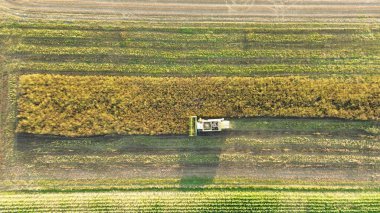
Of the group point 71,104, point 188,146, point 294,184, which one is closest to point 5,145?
point 71,104

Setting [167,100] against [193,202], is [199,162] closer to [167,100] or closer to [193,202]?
[193,202]

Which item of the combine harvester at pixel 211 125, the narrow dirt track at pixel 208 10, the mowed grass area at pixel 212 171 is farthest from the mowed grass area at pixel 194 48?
the mowed grass area at pixel 212 171

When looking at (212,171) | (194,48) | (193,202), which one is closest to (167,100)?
(194,48)

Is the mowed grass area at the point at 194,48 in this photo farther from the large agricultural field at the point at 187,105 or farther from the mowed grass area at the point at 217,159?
the mowed grass area at the point at 217,159

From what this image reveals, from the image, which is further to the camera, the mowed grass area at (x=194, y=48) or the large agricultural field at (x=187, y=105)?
the mowed grass area at (x=194, y=48)

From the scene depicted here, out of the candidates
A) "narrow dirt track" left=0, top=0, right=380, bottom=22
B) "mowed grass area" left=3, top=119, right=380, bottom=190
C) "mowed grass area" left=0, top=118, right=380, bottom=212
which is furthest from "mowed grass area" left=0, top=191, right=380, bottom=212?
"narrow dirt track" left=0, top=0, right=380, bottom=22

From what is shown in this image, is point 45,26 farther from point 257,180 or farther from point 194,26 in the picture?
point 257,180
